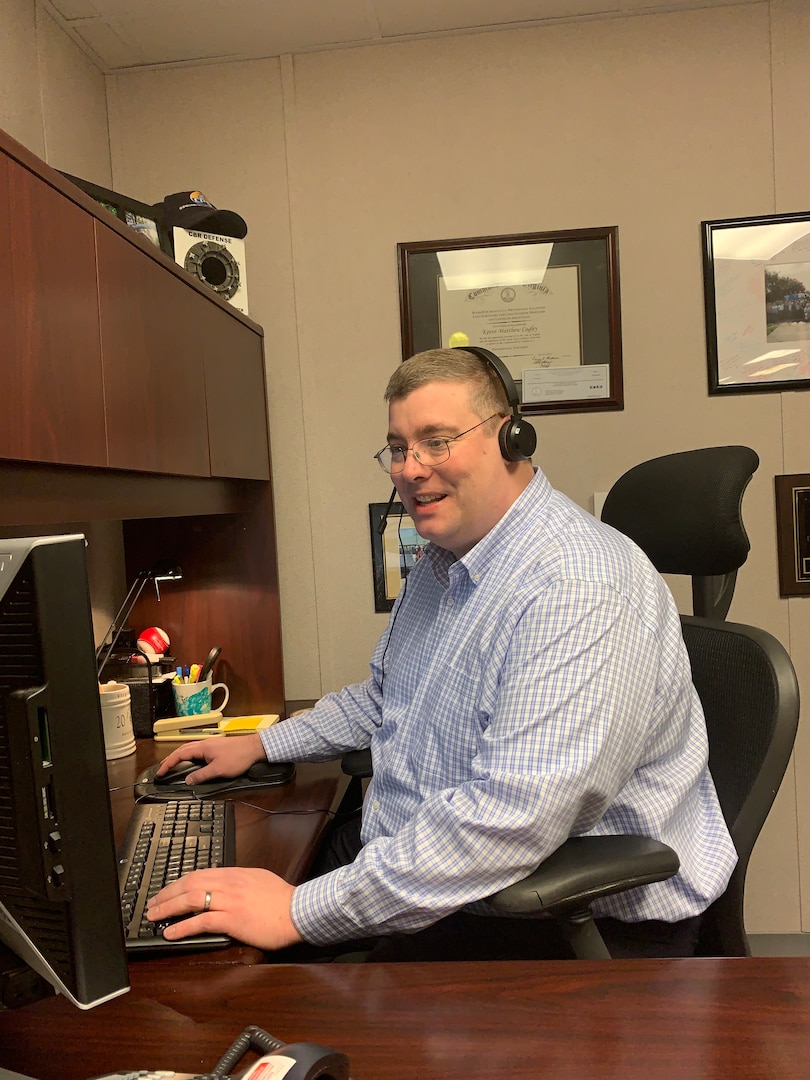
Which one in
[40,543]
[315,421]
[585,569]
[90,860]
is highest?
[315,421]

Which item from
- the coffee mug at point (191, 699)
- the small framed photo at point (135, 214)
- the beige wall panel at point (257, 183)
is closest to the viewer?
the small framed photo at point (135, 214)

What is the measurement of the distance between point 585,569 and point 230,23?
188 centimetres

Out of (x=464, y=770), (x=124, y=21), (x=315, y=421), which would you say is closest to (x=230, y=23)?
(x=124, y=21)

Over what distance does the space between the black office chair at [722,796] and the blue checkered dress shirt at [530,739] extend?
0.04m

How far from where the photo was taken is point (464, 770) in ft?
4.11

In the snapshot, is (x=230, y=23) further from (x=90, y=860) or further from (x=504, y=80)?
(x=90, y=860)

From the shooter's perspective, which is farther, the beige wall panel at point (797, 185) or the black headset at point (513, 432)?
the beige wall panel at point (797, 185)

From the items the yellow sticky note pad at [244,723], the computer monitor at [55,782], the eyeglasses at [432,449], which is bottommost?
the yellow sticky note pad at [244,723]

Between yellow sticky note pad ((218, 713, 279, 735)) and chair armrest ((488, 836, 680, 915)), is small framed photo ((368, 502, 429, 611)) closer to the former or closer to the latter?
yellow sticky note pad ((218, 713, 279, 735))

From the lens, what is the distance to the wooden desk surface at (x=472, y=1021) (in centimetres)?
70

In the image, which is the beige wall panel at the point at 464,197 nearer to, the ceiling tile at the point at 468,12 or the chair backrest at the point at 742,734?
the ceiling tile at the point at 468,12

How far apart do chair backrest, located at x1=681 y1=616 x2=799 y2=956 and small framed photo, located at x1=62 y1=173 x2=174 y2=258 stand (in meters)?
1.29

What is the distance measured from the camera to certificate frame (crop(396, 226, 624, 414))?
2303mm

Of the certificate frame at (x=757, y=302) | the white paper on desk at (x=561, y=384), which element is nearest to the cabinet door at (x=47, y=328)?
the white paper on desk at (x=561, y=384)
